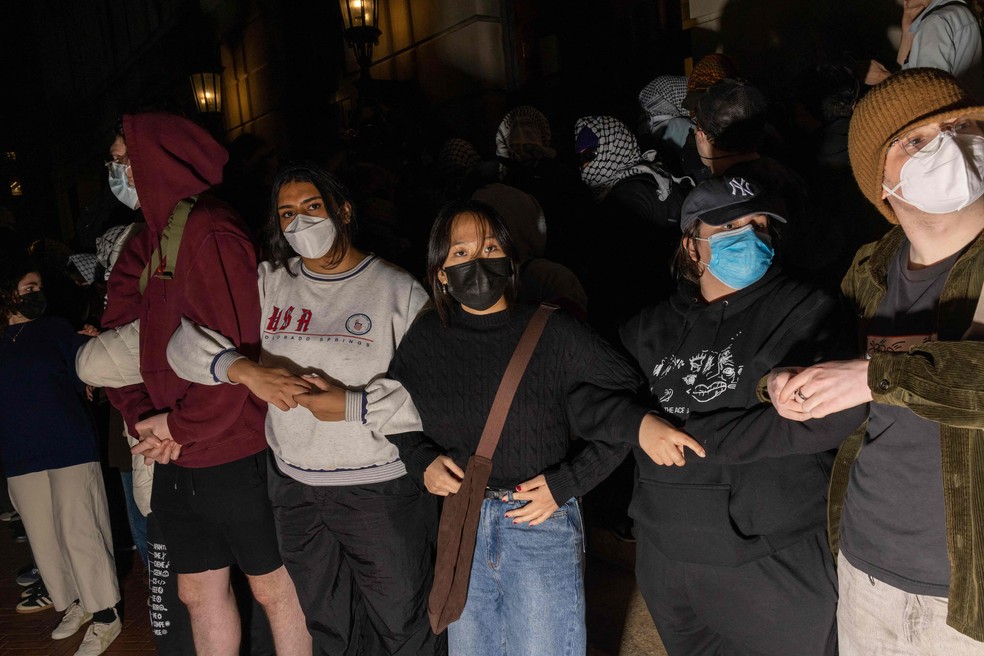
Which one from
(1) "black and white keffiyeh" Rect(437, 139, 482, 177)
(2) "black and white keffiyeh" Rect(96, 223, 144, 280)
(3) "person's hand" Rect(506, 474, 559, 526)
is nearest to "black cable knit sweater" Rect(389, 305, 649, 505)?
(3) "person's hand" Rect(506, 474, 559, 526)

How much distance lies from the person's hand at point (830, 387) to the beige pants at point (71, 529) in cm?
437

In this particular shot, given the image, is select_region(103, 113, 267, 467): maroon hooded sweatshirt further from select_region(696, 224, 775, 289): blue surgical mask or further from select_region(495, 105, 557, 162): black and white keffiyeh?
select_region(696, 224, 775, 289): blue surgical mask

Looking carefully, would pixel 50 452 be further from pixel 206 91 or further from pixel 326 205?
pixel 206 91

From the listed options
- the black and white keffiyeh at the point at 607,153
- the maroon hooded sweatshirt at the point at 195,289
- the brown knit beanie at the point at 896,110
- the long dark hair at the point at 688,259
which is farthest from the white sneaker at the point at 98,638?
the brown knit beanie at the point at 896,110

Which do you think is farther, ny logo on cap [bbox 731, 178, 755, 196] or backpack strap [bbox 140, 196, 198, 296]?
backpack strap [bbox 140, 196, 198, 296]

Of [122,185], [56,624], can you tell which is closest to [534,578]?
[122,185]

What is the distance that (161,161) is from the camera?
305cm

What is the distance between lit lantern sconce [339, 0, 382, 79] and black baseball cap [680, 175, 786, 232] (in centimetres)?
667

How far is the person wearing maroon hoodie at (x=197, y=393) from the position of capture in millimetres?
2973

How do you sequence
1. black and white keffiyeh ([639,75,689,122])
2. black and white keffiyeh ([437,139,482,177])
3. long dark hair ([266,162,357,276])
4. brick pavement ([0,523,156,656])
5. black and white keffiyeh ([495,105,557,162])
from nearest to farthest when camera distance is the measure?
long dark hair ([266,162,357,276]) → black and white keffiyeh ([495,105,557,162]) → black and white keffiyeh ([639,75,689,122]) → brick pavement ([0,523,156,656]) → black and white keffiyeh ([437,139,482,177])

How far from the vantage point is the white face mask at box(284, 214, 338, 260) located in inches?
112

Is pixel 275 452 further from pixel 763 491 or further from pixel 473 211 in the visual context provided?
pixel 763 491

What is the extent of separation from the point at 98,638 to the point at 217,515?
7.20 feet

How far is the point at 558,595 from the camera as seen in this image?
2.41m
